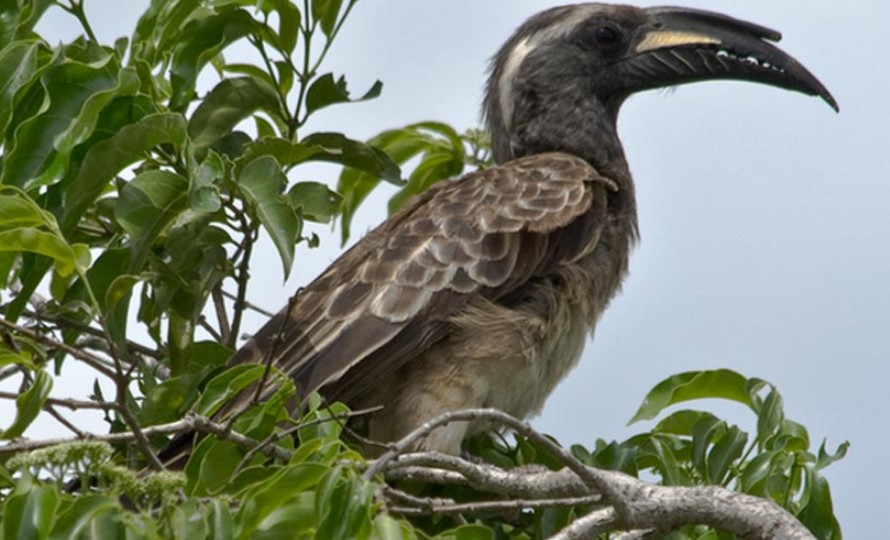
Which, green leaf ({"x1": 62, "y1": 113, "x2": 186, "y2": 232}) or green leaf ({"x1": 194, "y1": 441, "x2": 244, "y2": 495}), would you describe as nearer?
green leaf ({"x1": 194, "y1": 441, "x2": 244, "y2": 495})

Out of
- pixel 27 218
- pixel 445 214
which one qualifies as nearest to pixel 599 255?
pixel 445 214

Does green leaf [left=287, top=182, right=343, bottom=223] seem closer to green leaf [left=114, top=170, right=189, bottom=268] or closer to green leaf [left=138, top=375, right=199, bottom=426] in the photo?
green leaf [left=114, top=170, right=189, bottom=268]

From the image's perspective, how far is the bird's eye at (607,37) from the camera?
6.75 meters

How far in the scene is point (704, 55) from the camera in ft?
21.5

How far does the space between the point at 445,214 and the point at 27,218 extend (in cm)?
217

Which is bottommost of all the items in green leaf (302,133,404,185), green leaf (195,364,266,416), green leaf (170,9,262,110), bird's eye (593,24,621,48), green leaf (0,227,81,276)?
green leaf (195,364,266,416)

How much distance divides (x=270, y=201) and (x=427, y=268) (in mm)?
1235

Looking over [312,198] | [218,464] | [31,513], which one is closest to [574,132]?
[312,198]

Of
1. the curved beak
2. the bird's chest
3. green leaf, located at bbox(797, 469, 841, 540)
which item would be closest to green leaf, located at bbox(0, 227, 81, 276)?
green leaf, located at bbox(797, 469, 841, 540)

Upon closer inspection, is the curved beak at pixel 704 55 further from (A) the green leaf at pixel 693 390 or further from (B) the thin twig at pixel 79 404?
(B) the thin twig at pixel 79 404

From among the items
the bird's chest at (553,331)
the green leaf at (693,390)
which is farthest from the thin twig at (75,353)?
the bird's chest at (553,331)

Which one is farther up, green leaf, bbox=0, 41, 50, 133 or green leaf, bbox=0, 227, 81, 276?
green leaf, bbox=0, 41, 50, 133

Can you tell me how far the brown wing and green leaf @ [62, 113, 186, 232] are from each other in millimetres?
817

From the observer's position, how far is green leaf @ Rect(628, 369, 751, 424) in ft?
14.8
